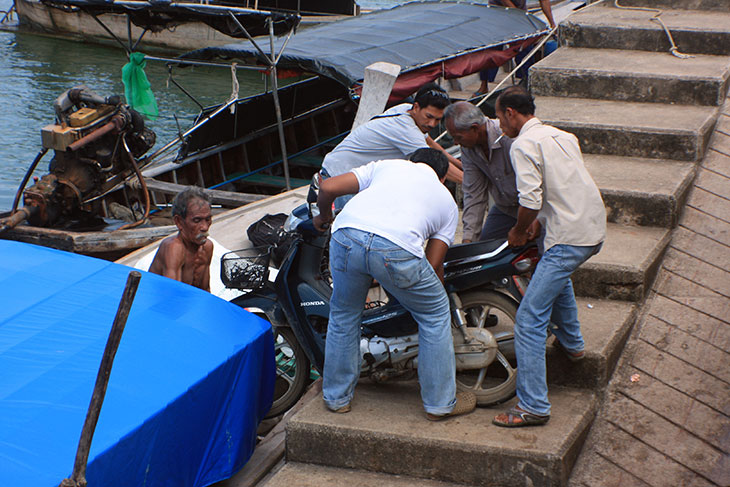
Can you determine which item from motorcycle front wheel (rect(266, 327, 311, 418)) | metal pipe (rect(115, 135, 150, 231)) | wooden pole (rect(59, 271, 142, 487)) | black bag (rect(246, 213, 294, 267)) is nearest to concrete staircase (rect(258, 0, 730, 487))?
motorcycle front wheel (rect(266, 327, 311, 418))

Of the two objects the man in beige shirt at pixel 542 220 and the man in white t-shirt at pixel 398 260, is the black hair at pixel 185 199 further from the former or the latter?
the man in beige shirt at pixel 542 220

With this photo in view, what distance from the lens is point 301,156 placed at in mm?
12734

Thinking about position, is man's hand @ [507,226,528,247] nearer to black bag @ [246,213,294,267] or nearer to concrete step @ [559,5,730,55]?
black bag @ [246,213,294,267]

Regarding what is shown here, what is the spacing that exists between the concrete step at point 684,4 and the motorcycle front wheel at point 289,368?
702 centimetres

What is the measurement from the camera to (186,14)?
954 centimetres

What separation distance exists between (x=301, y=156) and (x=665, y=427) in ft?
30.9

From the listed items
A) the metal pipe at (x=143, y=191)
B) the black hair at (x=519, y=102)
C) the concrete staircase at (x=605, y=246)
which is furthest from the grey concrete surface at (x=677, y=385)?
the metal pipe at (x=143, y=191)

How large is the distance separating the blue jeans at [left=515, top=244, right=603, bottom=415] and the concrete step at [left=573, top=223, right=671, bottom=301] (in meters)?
1.19

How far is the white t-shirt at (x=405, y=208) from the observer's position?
11.7ft

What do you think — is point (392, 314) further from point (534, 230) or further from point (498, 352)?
point (534, 230)

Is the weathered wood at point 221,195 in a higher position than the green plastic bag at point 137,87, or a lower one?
lower

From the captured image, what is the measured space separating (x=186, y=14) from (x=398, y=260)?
712cm

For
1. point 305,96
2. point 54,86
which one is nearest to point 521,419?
point 305,96

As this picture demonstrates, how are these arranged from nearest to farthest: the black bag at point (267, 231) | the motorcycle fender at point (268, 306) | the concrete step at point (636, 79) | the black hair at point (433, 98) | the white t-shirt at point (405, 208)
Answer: the white t-shirt at point (405, 208)
the motorcycle fender at point (268, 306)
the black hair at point (433, 98)
the black bag at point (267, 231)
the concrete step at point (636, 79)
